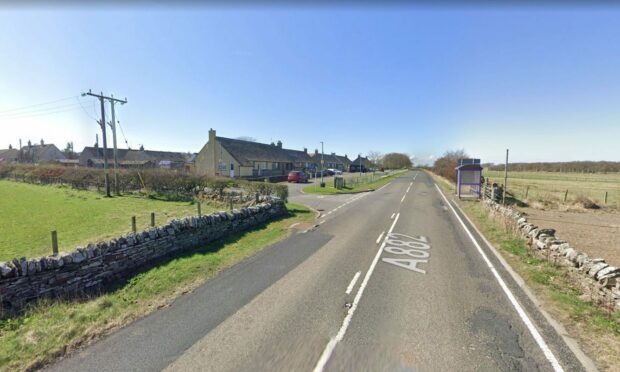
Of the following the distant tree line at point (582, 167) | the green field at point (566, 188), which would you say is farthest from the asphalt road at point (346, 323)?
the distant tree line at point (582, 167)

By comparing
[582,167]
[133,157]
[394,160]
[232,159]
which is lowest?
[232,159]

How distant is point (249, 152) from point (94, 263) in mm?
39696

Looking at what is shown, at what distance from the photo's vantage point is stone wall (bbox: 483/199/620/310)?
4844 millimetres

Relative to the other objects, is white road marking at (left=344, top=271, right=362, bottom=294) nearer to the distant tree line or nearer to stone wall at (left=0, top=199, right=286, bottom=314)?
stone wall at (left=0, top=199, right=286, bottom=314)

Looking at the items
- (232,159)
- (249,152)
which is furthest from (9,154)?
(232,159)

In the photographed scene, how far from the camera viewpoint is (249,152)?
45.0 meters

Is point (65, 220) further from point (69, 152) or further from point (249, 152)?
point (69, 152)

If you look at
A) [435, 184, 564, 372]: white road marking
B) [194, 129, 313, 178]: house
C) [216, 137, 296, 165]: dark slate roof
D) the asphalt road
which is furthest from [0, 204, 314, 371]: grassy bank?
[216, 137, 296, 165]: dark slate roof

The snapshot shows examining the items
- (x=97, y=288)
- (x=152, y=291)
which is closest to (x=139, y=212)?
(x=97, y=288)

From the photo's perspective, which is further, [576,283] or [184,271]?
[184,271]

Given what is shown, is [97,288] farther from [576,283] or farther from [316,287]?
[576,283]

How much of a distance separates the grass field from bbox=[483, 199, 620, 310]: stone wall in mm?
13253

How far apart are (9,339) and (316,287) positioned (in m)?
5.14

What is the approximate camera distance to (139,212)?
14680mm
